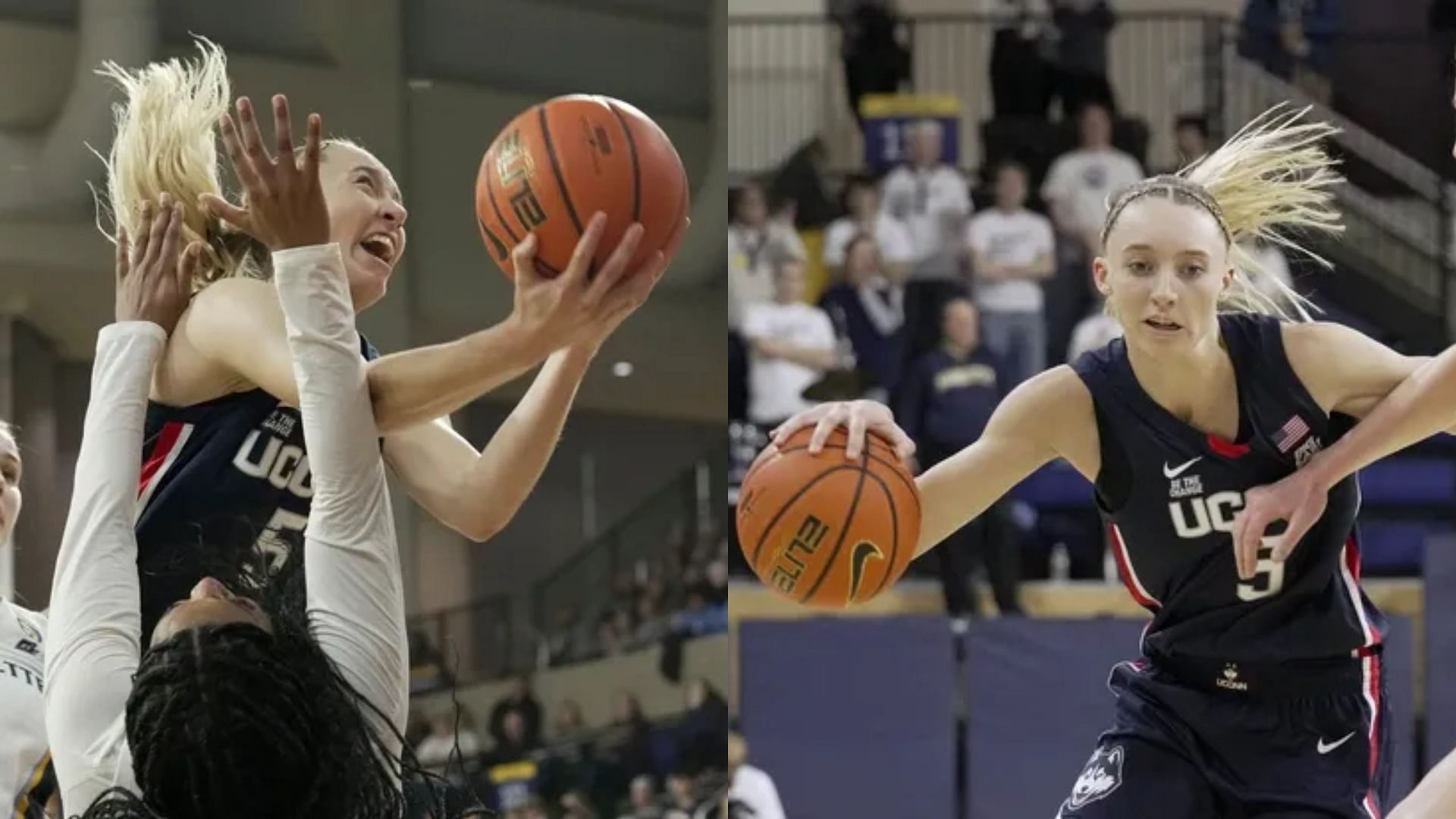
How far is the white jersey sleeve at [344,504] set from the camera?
2.21m

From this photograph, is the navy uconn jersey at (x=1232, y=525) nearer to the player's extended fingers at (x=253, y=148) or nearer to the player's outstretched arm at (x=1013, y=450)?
the player's outstretched arm at (x=1013, y=450)

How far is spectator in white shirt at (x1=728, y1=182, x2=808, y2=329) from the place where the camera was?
28.0 ft

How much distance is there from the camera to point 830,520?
3.05 m

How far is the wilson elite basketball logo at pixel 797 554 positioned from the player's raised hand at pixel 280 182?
964mm

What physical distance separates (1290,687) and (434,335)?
2802 mm

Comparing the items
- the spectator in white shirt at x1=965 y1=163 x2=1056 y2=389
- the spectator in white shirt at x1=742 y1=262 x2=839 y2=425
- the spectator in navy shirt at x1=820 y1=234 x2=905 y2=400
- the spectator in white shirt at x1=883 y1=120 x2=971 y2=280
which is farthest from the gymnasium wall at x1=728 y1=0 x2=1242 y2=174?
the spectator in white shirt at x1=742 y1=262 x2=839 y2=425

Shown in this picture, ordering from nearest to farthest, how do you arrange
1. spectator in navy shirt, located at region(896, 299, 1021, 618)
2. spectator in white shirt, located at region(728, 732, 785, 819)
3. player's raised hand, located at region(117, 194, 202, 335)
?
player's raised hand, located at region(117, 194, 202, 335)
spectator in white shirt, located at region(728, 732, 785, 819)
spectator in navy shirt, located at region(896, 299, 1021, 618)

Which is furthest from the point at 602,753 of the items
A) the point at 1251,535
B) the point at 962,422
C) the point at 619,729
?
the point at 1251,535

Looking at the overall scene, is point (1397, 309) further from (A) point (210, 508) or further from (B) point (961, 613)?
(A) point (210, 508)

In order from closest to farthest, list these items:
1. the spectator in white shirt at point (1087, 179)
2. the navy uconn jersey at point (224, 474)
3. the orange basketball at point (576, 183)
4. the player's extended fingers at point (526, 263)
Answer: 1. the player's extended fingers at point (526, 263)
2. the orange basketball at point (576, 183)
3. the navy uconn jersey at point (224, 474)
4. the spectator in white shirt at point (1087, 179)

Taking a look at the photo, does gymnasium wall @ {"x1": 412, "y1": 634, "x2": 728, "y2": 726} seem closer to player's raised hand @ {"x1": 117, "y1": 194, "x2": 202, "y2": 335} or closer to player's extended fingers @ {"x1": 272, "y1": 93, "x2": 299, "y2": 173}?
player's raised hand @ {"x1": 117, "y1": 194, "x2": 202, "y2": 335}

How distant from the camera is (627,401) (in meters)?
5.99

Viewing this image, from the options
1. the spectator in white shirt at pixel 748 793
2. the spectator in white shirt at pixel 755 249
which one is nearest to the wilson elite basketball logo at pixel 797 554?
the spectator in white shirt at pixel 748 793

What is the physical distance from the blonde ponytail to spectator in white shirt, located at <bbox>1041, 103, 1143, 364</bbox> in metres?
5.94
